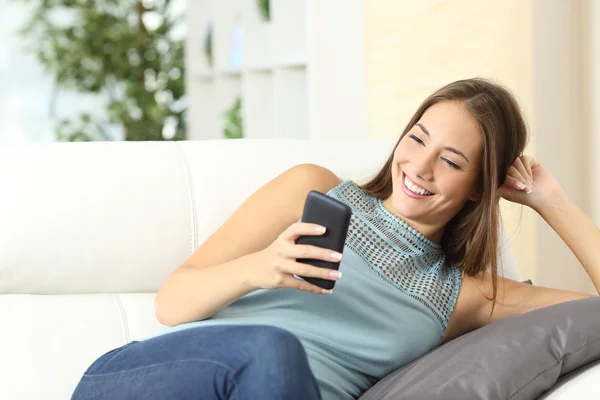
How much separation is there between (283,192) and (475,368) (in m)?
0.50

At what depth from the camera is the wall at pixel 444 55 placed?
2619 mm

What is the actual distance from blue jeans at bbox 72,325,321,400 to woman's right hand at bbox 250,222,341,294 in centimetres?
11

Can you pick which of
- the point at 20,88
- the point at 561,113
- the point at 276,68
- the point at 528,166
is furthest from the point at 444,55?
the point at 20,88

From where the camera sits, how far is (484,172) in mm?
1560

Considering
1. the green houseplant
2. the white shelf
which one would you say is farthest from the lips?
the green houseplant

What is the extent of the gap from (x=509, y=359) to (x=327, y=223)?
0.40 meters

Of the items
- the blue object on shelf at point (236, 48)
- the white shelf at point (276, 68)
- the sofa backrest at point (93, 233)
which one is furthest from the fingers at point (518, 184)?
the blue object on shelf at point (236, 48)

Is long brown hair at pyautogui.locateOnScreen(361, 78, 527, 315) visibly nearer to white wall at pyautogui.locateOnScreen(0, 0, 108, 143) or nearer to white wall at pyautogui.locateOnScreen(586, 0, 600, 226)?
white wall at pyautogui.locateOnScreen(586, 0, 600, 226)

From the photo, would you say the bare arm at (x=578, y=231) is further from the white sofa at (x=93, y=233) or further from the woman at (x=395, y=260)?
the white sofa at (x=93, y=233)

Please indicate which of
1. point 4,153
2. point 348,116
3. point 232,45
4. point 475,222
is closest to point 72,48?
point 232,45

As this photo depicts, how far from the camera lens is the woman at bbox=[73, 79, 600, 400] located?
146 cm

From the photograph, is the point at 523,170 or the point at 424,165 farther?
the point at 523,170

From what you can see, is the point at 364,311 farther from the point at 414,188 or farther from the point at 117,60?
the point at 117,60

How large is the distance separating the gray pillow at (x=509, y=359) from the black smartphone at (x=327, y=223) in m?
0.26
